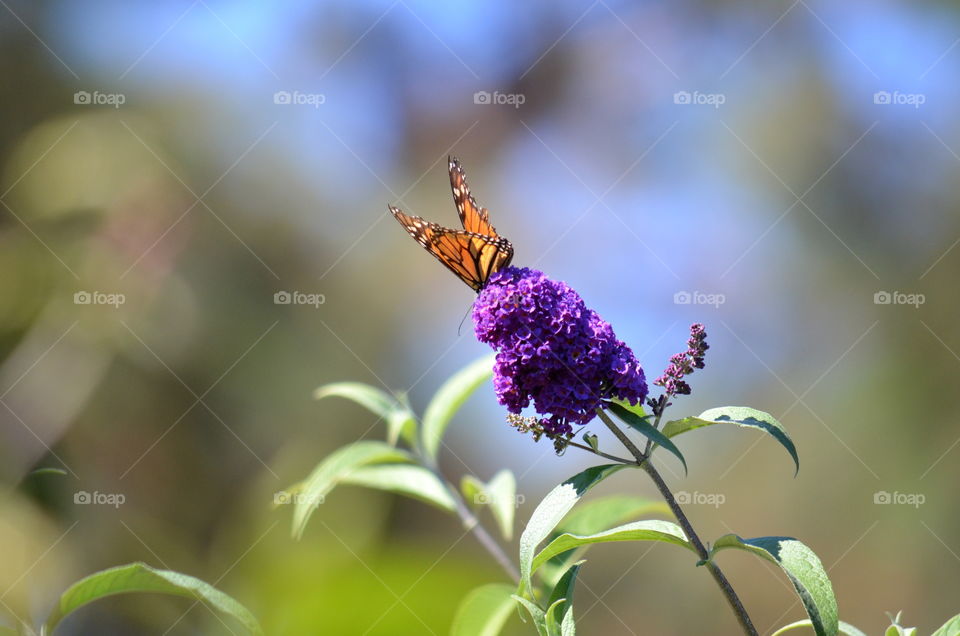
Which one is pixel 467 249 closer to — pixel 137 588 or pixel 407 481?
pixel 407 481

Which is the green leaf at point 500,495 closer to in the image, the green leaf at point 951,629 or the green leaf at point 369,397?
the green leaf at point 369,397

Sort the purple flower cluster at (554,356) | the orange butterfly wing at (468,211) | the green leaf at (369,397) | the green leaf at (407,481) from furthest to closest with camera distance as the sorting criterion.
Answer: the green leaf at (369,397), the green leaf at (407,481), the orange butterfly wing at (468,211), the purple flower cluster at (554,356)

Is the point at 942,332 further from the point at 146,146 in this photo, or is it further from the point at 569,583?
the point at 146,146

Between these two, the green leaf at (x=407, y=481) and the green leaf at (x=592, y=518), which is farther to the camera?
the green leaf at (x=407, y=481)

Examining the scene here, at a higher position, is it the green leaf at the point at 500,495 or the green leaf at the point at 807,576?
the green leaf at the point at 500,495

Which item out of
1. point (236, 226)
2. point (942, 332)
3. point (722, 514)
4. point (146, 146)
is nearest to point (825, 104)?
point (942, 332)

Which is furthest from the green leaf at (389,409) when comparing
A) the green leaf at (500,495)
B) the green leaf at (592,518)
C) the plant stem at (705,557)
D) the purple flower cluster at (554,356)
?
the plant stem at (705,557)

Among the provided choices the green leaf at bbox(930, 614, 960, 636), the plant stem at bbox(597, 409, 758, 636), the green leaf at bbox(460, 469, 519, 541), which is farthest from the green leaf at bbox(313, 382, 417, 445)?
the green leaf at bbox(930, 614, 960, 636)
